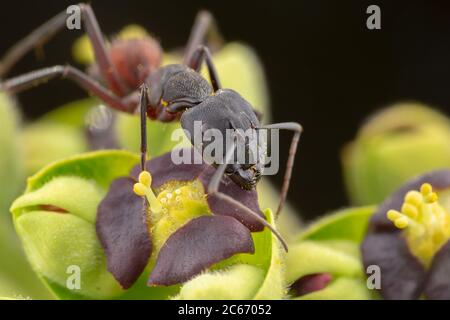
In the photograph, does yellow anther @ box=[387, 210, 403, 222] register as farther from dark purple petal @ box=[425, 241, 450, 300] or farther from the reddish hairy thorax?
the reddish hairy thorax

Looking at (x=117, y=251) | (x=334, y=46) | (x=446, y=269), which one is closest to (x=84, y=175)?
(x=117, y=251)

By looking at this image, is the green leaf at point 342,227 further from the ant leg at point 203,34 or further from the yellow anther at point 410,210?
the ant leg at point 203,34

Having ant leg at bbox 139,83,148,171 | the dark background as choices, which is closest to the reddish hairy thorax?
ant leg at bbox 139,83,148,171

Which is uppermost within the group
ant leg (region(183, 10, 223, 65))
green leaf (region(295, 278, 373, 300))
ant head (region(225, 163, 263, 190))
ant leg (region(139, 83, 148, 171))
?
ant leg (region(183, 10, 223, 65))

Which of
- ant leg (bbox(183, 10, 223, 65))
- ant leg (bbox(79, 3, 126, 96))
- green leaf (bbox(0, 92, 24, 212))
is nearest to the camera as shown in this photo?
green leaf (bbox(0, 92, 24, 212))

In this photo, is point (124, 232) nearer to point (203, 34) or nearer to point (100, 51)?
point (100, 51)

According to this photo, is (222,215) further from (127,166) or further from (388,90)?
(388,90)

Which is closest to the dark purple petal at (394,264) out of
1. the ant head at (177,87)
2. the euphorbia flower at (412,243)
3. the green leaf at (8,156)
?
the euphorbia flower at (412,243)

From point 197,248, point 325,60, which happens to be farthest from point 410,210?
point 325,60
